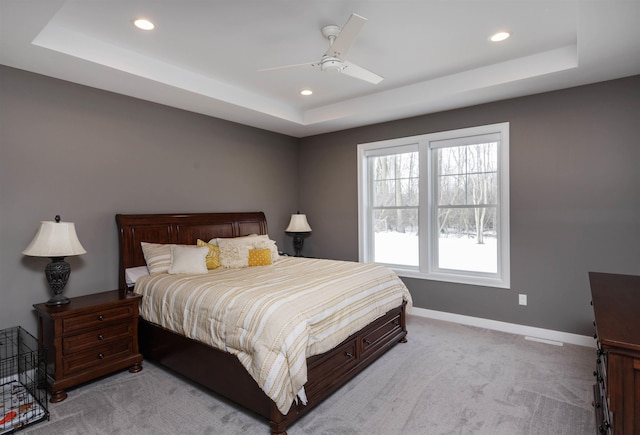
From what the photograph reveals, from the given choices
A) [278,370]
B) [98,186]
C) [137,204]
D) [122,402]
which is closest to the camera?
[278,370]

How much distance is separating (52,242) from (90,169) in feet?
3.04

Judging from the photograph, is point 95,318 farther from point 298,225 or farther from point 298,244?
point 298,244

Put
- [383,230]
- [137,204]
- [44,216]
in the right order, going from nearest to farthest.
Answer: [44,216]
[137,204]
[383,230]

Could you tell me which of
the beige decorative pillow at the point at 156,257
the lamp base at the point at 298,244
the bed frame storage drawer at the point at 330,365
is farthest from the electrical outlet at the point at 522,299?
the beige decorative pillow at the point at 156,257

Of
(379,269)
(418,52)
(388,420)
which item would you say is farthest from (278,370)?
(418,52)

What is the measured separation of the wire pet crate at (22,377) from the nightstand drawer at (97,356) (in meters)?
0.16

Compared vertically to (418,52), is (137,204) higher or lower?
lower

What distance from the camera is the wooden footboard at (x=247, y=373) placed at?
231 cm

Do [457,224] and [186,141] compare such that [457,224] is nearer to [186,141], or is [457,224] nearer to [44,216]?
[186,141]

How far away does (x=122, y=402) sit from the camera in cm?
261

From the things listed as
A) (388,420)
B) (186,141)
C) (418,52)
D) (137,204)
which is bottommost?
(388,420)

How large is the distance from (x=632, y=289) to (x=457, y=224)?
2.33m

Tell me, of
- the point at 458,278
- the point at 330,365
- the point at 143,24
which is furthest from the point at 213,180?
the point at 458,278

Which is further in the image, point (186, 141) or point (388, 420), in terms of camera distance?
point (186, 141)
